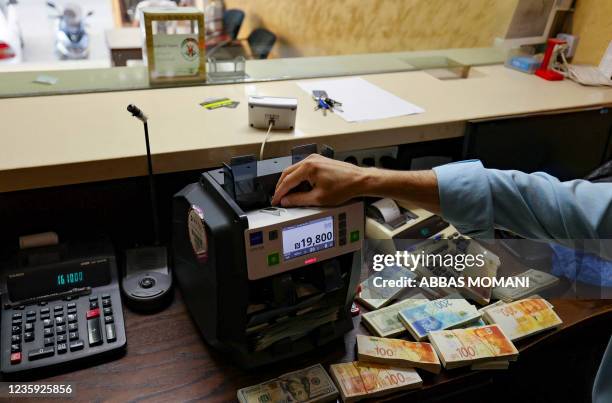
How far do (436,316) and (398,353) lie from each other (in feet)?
0.49

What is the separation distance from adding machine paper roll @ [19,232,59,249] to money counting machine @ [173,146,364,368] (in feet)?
0.91

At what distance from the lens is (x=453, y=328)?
1.04m

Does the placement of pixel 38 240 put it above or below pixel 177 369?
above

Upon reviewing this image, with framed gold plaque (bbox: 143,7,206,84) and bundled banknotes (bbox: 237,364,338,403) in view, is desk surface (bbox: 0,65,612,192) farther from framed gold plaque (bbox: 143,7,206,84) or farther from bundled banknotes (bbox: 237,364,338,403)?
bundled banknotes (bbox: 237,364,338,403)

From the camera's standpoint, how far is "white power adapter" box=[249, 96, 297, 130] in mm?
1197

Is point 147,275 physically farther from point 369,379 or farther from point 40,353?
point 369,379

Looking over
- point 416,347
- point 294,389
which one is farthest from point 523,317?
point 294,389

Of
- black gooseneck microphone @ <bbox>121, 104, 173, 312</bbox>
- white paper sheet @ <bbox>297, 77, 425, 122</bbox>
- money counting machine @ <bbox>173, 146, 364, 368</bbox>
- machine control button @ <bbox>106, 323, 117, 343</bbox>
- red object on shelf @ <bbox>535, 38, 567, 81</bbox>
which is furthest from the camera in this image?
red object on shelf @ <bbox>535, 38, 567, 81</bbox>

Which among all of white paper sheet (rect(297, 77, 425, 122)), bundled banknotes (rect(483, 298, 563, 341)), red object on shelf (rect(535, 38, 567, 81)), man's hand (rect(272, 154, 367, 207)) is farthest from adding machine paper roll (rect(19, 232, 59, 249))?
red object on shelf (rect(535, 38, 567, 81))

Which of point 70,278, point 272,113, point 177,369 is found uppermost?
point 272,113


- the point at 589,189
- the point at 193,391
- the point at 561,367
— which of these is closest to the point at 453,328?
the point at 589,189

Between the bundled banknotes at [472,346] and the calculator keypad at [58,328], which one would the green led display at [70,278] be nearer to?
the calculator keypad at [58,328]

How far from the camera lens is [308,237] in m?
0.87

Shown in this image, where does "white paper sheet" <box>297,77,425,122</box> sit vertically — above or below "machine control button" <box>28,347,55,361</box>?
above
